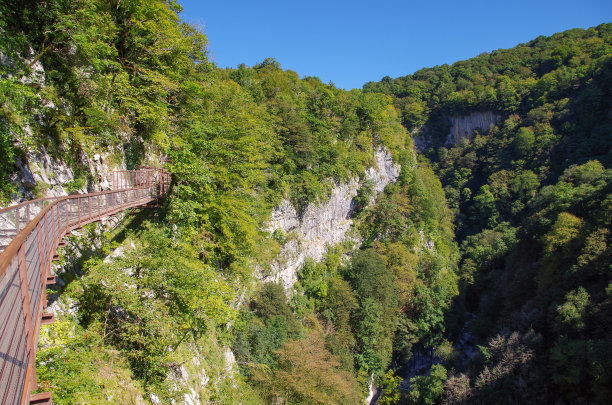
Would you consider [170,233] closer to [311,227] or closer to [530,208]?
[311,227]

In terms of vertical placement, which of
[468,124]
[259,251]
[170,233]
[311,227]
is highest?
[468,124]

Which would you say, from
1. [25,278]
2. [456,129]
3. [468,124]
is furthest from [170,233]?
[456,129]

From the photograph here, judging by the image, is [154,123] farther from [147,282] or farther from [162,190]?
[147,282]

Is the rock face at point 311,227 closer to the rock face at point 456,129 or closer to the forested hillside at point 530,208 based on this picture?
the forested hillside at point 530,208

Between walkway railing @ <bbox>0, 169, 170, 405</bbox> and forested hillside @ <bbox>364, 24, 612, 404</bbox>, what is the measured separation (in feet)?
78.6

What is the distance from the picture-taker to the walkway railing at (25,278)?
217 centimetres

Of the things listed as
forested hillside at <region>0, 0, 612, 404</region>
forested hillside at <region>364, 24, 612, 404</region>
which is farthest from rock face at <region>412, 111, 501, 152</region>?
forested hillside at <region>0, 0, 612, 404</region>

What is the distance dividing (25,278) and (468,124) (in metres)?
89.0

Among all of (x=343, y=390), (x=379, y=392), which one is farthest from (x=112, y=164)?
(x=379, y=392)

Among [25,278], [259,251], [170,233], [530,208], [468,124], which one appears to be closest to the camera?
[25,278]

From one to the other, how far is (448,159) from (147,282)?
76.5m

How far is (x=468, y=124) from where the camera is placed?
77250 millimetres

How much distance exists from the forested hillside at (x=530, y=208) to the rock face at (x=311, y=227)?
581 inches

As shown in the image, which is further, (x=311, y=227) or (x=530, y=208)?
(x=530, y=208)
